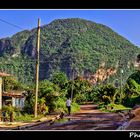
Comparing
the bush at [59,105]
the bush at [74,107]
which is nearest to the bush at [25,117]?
the bush at [59,105]

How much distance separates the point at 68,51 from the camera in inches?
199

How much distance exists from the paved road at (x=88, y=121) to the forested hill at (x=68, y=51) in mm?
462

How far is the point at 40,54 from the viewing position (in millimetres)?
4852

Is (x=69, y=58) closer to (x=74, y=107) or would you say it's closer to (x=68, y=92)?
(x=74, y=107)

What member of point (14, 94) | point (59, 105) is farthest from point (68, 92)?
point (14, 94)

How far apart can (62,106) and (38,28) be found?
1081 millimetres

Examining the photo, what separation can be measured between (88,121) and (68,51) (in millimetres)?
881

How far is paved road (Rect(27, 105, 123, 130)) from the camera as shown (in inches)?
164

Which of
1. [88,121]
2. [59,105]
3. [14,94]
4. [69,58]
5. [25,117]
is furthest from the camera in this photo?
[14,94]

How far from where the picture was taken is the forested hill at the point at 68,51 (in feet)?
15.5

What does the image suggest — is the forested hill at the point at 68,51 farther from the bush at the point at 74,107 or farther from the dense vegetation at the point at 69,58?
the bush at the point at 74,107

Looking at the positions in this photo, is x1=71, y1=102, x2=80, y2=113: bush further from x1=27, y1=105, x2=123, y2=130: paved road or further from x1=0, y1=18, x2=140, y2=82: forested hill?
x1=0, y1=18, x2=140, y2=82: forested hill
